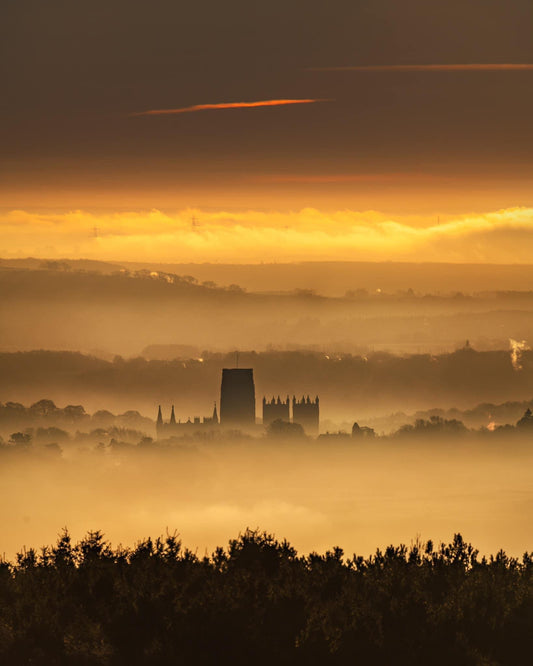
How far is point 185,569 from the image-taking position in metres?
94.2

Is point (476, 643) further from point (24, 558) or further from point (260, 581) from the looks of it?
point (24, 558)

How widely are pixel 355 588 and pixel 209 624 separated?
45.6ft

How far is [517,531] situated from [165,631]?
97414 millimetres

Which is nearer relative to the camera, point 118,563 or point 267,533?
point 118,563

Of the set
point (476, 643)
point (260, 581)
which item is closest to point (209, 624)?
point (260, 581)

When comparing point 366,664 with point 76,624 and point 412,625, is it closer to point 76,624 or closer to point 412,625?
point 412,625

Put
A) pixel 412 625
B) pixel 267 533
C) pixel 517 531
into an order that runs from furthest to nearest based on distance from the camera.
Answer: pixel 517 531 → pixel 267 533 → pixel 412 625

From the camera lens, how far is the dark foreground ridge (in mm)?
80125

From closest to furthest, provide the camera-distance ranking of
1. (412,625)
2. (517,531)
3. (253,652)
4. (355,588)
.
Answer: (253,652), (412,625), (355,588), (517,531)

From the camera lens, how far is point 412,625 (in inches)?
3393

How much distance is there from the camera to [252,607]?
279ft

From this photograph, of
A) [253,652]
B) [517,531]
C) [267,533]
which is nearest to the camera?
[253,652]

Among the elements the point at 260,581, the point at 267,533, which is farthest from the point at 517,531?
the point at 260,581

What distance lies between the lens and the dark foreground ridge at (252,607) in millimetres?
80125
